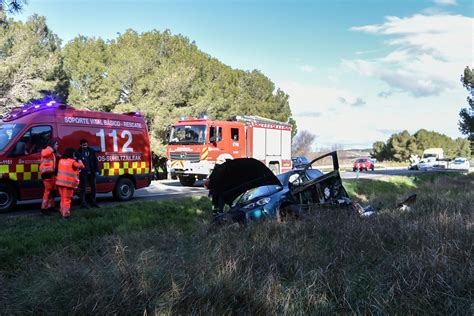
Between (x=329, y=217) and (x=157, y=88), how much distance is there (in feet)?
71.2

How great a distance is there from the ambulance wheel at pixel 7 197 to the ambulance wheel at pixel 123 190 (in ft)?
8.71

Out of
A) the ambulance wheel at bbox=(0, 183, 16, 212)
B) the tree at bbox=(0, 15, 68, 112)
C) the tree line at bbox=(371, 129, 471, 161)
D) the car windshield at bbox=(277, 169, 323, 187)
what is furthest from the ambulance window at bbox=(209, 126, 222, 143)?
the tree line at bbox=(371, 129, 471, 161)

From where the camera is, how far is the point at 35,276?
4773mm

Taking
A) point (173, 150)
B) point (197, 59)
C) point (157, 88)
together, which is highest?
point (197, 59)

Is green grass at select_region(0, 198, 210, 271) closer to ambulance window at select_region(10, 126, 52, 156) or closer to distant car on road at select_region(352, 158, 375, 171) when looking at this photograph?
ambulance window at select_region(10, 126, 52, 156)

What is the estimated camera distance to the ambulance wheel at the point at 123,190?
1130 cm

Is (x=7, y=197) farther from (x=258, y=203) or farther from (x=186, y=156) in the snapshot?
(x=186, y=156)

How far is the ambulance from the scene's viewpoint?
9086 mm

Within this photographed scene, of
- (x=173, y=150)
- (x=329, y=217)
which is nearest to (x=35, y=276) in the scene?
(x=329, y=217)

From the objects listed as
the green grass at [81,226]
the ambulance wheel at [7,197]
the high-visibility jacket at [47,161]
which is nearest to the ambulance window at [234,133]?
the green grass at [81,226]

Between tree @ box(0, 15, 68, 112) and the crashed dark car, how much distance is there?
1720 cm

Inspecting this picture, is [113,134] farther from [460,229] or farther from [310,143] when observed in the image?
[310,143]

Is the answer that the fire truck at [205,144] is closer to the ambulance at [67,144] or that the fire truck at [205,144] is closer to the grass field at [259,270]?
the ambulance at [67,144]

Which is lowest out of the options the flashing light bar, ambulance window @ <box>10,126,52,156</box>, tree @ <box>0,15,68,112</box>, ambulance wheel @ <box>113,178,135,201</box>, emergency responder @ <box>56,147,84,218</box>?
ambulance wheel @ <box>113,178,135,201</box>
